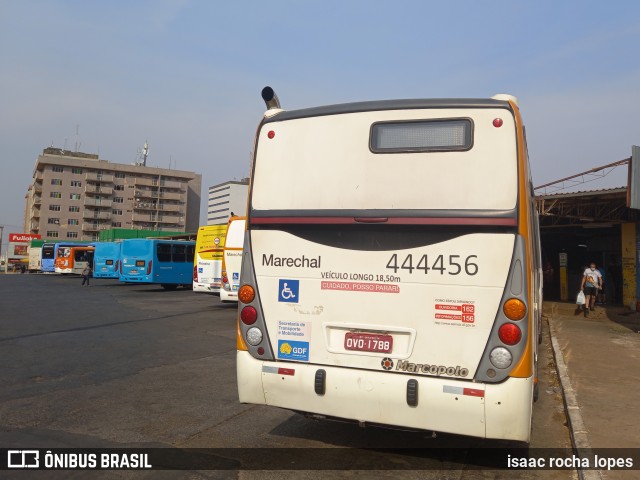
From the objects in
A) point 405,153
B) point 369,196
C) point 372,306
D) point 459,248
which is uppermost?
point 405,153

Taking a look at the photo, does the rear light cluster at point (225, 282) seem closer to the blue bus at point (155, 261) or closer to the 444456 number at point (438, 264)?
the 444456 number at point (438, 264)

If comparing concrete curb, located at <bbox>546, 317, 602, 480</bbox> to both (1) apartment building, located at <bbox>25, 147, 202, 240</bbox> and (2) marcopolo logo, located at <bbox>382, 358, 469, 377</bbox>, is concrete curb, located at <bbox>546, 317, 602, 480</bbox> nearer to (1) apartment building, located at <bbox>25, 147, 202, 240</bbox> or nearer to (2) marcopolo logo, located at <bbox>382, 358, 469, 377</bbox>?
(2) marcopolo logo, located at <bbox>382, 358, 469, 377</bbox>

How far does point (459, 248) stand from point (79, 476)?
354 cm

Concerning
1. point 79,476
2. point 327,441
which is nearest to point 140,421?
point 79,476

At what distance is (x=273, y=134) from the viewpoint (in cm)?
478

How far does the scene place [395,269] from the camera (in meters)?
4.11

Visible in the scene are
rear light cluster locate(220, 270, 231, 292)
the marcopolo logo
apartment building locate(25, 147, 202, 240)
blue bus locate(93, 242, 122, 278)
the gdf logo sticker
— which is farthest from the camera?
apartment building locate(25, 147, 202, 240)

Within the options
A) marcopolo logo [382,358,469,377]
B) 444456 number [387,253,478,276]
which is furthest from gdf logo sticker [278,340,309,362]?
444456 number [387,253,478,276]

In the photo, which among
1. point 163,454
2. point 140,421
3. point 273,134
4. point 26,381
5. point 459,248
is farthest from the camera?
point 26,381

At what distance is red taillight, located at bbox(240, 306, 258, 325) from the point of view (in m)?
4.61

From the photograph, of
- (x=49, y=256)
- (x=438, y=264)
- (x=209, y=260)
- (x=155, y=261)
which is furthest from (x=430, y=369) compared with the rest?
(x=49, y=256)

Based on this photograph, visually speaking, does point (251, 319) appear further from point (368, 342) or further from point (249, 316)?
point (368, 342)

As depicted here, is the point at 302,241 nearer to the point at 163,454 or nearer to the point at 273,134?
the point at 273,134

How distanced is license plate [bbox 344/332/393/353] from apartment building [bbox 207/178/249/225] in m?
110
